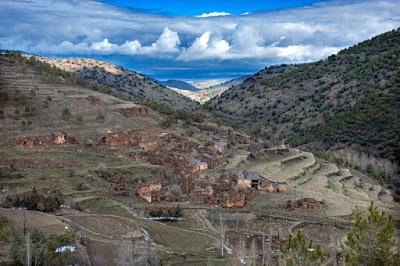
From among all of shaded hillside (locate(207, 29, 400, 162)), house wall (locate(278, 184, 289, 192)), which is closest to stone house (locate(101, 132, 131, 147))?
house wall (locate(278, 184, 289, 192))

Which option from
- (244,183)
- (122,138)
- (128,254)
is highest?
(122,138)

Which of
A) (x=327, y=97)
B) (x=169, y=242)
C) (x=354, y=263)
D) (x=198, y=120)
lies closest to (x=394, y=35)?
(x=327, y=97)

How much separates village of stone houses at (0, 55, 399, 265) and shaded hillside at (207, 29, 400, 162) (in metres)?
24.1

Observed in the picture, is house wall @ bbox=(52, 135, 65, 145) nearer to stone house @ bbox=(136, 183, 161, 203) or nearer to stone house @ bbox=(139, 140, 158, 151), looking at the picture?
stone house @ bbox=(139, 140, 158, 151)

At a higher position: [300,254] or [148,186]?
[300,254]

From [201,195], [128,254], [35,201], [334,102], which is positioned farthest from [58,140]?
[334,102]

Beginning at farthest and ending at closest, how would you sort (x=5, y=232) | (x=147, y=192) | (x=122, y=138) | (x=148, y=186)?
1. (x=122, y=138)
2. (x=148, y=186)
3. (x=147, y=192)
4. (x=5, y=232)

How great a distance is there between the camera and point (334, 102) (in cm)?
14512

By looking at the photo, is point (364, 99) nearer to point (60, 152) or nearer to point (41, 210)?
point (60, 152)

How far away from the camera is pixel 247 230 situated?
190ft

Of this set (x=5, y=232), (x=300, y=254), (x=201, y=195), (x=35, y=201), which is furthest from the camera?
(x=201, y=195)

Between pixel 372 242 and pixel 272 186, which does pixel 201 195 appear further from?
pixel 372 242

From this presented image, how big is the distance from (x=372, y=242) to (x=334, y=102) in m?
119

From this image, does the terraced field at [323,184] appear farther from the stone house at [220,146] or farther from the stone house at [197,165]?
the stone house at [197,165]
